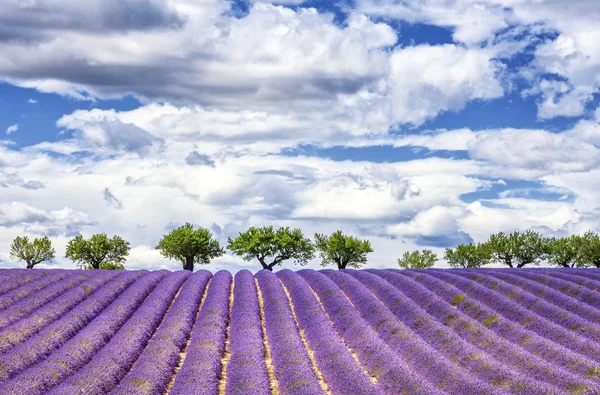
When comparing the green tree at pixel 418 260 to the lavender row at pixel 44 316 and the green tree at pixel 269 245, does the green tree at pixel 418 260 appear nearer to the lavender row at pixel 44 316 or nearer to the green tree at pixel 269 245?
the green tree at pixel 269 245

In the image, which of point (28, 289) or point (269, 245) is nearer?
point (28, 289)

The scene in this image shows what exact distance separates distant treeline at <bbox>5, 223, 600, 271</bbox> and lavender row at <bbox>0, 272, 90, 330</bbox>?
30061 millimetres

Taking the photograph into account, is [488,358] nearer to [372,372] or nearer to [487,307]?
[372,372]

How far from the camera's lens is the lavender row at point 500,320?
1834 centimetres

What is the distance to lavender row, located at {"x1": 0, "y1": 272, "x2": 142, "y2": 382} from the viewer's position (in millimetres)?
17253

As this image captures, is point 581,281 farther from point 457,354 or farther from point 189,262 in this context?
point 189,262

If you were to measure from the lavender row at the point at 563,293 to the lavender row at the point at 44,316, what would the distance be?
70.7ft

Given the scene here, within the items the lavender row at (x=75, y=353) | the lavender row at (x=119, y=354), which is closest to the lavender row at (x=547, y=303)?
the lavender row at (x=119, y=354)

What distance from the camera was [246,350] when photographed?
19656mm

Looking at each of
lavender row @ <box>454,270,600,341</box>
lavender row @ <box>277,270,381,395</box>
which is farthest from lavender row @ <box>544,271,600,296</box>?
lavender row @ <box>277,270,381,395</box>

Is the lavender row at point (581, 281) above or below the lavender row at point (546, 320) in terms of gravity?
above

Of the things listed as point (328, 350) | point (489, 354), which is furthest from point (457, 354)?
point (328, 350)

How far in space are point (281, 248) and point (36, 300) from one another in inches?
1516

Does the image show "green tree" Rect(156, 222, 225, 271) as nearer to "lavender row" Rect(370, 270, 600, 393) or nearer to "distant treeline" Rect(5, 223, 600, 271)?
"distant treeline" Rect(5, 223, 600, 271)
